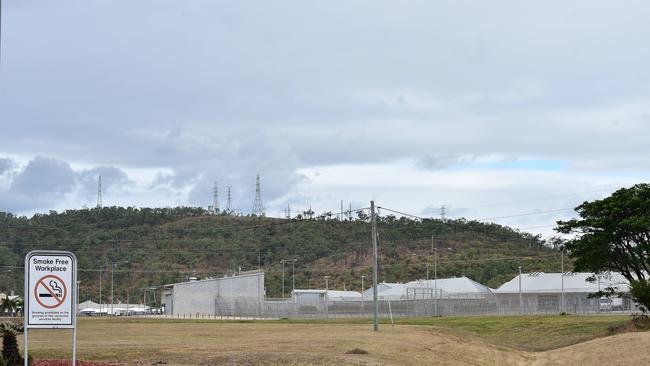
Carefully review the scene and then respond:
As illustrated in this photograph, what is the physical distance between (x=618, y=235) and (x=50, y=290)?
5616cm

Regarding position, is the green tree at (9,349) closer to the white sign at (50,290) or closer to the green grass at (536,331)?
the white sign at (50,290)

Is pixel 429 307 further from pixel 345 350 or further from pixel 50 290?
pixel 50 290

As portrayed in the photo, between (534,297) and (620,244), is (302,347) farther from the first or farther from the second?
(534,297)

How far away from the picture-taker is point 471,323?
3093 inches

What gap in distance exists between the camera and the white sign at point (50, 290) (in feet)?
63.4

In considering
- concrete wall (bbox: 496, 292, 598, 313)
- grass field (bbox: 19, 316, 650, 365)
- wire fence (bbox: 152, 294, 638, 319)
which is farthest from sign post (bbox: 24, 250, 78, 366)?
concrete wall (bbox: 496, 292, 598, 313)

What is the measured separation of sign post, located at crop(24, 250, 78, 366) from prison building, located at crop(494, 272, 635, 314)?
82.6 metres

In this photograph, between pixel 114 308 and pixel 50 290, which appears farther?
pixel 114 308

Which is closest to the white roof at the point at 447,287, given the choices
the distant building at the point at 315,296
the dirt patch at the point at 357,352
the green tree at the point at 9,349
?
the distant building at the point at 315,296

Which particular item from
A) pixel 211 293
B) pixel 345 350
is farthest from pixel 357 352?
pixel 211 293

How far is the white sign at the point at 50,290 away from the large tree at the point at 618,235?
53.6m

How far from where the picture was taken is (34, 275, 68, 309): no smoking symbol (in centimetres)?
1945

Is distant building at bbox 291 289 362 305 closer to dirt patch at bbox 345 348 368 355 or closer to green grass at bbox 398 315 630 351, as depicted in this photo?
green grass at bbox 398 315 630 351

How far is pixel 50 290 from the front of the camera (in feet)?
64.3
